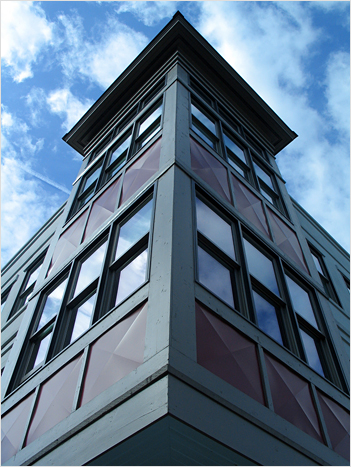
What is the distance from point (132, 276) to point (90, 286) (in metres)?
1.18

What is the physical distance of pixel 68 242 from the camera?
31.7 feet

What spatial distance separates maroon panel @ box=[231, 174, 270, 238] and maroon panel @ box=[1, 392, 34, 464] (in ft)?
17.0

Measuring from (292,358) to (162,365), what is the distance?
287 centimetres

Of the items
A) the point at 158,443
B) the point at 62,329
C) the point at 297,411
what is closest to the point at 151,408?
the point at 158,443

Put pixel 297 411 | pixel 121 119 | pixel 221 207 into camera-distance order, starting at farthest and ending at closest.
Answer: pixel 121 119 < pixel 221 207 < pixel 297 411

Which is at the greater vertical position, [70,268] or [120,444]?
[70,268]

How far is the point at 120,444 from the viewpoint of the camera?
4.21 metres

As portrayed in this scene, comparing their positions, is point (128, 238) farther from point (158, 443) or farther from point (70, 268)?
point (158, 443)

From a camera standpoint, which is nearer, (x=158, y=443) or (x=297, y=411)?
(x=158, y=443)

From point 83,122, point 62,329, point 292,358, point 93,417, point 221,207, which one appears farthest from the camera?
point 83,122

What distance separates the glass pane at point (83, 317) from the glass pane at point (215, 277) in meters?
2.00

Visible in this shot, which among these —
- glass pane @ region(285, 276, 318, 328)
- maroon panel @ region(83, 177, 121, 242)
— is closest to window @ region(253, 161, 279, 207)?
glass pane @ region(285, 276, 318, 328)

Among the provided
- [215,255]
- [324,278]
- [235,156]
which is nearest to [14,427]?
[215,255]

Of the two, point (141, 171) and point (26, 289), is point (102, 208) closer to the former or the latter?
point (141, 171)
